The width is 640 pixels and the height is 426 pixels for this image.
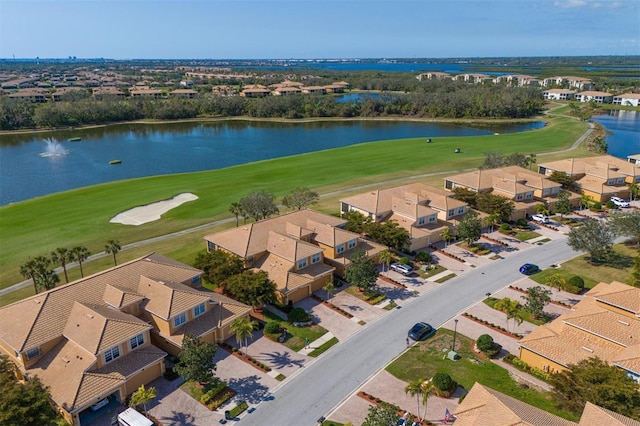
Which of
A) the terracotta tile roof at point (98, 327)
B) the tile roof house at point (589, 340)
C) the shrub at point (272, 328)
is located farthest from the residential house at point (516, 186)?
the terracotta tile roof at point (98, 327)

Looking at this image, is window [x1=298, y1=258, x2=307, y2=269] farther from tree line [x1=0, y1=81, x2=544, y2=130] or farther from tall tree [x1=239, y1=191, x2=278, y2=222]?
tree line [x1=0, y1=81, x2=544, y2=130]

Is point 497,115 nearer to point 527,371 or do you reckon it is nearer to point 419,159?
point 419,159

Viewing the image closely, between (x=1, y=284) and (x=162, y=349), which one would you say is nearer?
(x=162, y=349)

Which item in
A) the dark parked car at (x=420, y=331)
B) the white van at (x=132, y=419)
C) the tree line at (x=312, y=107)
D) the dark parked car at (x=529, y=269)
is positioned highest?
the tree line at (x=312, y=107)

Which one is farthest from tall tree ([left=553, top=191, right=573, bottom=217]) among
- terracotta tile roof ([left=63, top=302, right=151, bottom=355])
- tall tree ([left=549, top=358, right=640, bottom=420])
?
terracotta tile roof ([left=63, top=302, right=151, bottom=355])

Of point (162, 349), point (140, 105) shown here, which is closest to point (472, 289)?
point (162, 349)

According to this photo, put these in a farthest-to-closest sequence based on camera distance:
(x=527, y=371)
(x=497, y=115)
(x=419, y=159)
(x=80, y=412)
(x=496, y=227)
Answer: (x=497, y=115)
(x=419, y=159)
(x=496, y=227)
(x=527, y=371)
(x=80, y=412)

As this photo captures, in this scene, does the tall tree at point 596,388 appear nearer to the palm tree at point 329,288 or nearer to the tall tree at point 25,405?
the palm tree at point 329,288
